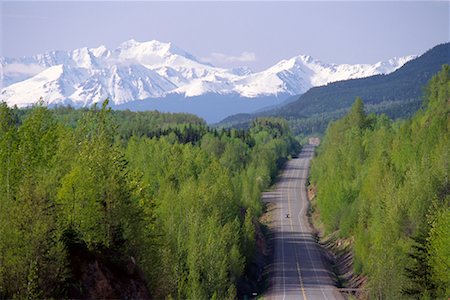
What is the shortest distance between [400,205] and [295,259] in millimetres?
29119

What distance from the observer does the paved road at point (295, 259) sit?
256 feet

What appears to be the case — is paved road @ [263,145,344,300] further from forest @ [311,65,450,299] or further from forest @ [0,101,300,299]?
forest @ [0,101,300,299]

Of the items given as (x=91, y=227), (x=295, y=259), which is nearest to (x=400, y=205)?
(x=295, y=259)

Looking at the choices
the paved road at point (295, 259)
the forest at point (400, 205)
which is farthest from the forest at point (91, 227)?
the forest at point (400, 205)

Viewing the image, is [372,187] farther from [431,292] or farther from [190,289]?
[190,289]

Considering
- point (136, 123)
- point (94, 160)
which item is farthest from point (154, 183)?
point (136, 123)

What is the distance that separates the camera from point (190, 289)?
180ft

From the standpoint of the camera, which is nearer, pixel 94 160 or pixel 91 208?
pixel 91 208

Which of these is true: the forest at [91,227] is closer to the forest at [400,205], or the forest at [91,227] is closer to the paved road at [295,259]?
the paved road at [295,259]

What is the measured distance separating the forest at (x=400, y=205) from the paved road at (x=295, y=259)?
4668mm

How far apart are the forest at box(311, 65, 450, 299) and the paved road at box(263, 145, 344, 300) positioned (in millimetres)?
4668

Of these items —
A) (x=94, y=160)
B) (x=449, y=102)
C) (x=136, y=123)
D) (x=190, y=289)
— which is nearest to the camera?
(x=94, y=160)

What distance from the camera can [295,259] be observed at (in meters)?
97.6

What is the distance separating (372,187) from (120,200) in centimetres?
5626
